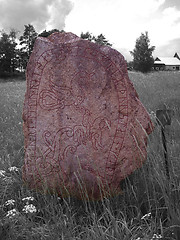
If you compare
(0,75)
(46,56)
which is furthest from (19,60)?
(46,56)

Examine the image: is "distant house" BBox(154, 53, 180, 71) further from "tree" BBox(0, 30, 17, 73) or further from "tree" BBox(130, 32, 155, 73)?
"tree" BBox(0, 30, 17, 73)

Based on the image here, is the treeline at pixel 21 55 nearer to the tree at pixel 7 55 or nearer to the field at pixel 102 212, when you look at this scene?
the tree at pixel 7 55

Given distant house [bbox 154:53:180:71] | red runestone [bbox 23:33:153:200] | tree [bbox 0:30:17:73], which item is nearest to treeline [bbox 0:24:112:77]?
tree [bbox 0:30:17:73]

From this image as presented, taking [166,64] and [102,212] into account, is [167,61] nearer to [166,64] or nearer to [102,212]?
[166,64]

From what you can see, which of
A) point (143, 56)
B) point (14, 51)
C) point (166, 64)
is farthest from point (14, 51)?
point (166, 64)

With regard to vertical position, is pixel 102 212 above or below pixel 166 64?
below

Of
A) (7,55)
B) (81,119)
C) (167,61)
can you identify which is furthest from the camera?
(167,61)

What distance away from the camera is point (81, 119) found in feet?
10.5

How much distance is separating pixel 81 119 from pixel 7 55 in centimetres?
4026

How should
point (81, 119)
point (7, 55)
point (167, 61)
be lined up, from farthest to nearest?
point (167, 61)
point (7, 55)
point (81, 119)

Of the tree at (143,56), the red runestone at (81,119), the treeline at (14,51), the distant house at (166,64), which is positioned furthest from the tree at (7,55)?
the red runestone at (81,119)

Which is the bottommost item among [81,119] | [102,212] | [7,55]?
[102,212]

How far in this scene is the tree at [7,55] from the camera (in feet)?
129

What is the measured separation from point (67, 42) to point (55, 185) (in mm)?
1814
